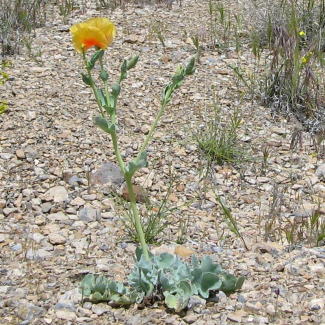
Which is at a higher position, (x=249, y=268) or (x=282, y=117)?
(x=282, y=117)

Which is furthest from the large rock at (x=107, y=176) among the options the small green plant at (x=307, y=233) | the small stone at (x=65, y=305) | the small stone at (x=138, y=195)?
the small stone at (x=65, y=305)

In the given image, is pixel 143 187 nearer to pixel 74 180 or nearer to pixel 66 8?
pixel 74 180

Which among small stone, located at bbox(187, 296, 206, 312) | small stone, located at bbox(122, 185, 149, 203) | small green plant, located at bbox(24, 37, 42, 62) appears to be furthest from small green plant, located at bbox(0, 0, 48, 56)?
small stone, located at bbox(187, 296, 206, 312)

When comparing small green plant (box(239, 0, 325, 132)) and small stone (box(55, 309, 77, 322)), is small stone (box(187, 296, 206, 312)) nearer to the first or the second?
small stone (box(55, 309, 77, 322))

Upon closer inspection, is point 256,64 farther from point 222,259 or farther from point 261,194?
point 222,259

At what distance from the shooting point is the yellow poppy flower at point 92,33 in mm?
2309

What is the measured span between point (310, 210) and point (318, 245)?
45 centimetres

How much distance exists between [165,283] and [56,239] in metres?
0.80

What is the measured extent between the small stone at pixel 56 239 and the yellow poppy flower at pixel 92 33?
1.04m

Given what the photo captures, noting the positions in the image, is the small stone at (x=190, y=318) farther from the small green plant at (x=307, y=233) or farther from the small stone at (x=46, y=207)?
the small stone at (x=46, y=207)

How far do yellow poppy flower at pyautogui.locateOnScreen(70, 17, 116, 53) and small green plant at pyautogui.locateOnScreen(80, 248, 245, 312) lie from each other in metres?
0.83

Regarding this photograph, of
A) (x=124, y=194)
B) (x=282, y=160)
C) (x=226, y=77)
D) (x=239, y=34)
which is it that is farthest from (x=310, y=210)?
(x=239, y=34)

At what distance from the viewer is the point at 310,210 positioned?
131 inches

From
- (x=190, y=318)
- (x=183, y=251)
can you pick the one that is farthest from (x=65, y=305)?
(x=183, y=251)
